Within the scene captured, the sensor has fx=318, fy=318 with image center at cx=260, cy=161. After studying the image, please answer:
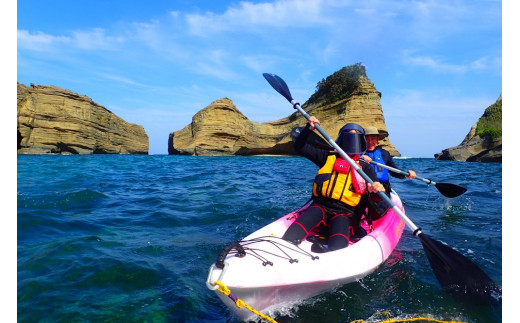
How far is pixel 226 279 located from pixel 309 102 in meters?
39.7

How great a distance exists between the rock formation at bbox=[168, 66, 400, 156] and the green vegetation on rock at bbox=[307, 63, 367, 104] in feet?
1.00

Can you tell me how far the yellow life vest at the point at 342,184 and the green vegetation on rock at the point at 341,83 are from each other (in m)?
31.9

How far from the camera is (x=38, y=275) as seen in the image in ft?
10.5

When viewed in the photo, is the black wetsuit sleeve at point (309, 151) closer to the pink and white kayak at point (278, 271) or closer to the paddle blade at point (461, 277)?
the pink and white kayak at point (278, 271)

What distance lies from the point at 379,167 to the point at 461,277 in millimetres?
2449

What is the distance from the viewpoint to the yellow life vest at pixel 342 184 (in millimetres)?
3852

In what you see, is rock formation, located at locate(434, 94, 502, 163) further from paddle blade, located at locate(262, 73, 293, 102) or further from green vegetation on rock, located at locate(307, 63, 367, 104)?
paddle blade, located at locate(262, 73, 293, 102)

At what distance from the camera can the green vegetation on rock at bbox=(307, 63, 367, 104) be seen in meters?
35.0

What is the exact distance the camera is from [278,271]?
277cm

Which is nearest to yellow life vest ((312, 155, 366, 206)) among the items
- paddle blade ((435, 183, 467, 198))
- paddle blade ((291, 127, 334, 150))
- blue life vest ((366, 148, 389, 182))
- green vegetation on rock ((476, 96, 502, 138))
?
paddle blade ((291, 127, 334, 150))

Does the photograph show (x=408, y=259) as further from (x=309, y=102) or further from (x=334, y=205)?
(x=309, y=102)

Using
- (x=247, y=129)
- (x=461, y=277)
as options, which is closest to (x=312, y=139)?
(x=461, y=277)

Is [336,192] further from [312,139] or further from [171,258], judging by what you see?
[171,258]

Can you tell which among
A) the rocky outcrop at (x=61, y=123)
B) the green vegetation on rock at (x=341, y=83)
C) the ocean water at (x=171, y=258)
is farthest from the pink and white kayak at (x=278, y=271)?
the rocky outcrop at (x=61, y=123)
